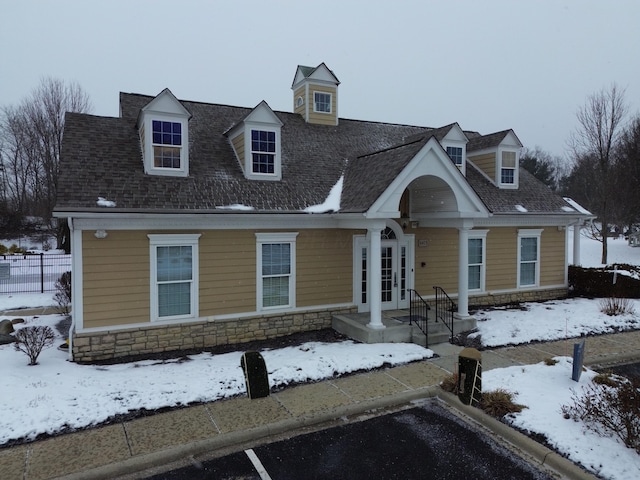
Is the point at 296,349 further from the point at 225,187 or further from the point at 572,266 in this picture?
the point at 572,266

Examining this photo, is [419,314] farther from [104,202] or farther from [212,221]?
[104,202]

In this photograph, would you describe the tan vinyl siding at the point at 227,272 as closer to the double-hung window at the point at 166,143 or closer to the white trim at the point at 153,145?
the white trim at the point at 153,145

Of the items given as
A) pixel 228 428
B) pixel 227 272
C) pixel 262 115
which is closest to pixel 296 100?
pixel 262 115

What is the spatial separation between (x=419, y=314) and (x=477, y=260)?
3.70m

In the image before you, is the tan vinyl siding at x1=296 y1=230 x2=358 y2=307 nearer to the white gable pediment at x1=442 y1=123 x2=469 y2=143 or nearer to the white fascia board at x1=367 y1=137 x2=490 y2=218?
the white fascia board at x1=367 y1=137 x2=490 y2=218

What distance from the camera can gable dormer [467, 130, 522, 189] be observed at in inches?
632

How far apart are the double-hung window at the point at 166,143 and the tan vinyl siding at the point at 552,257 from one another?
13334 mm

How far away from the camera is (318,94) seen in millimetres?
16531

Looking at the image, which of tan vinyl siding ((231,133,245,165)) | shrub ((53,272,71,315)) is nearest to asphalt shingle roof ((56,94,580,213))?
tan vinyl siding ((231,133,245,165))

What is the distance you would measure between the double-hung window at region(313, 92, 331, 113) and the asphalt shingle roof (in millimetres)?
759

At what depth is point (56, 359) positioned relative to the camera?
963 centimetres

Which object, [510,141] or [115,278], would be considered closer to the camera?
[115,278]

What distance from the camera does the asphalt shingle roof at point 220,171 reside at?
10383 mm

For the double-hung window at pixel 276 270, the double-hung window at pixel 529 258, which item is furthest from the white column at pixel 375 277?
the double-hung window at pixel 529 258
